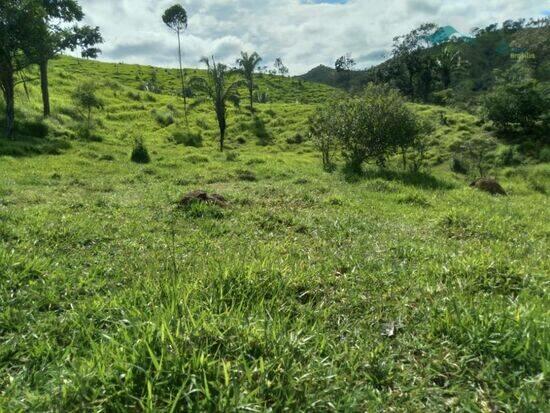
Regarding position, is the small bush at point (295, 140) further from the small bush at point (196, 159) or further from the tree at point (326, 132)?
the small bush at point (196, 159)

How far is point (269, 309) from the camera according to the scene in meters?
3.99

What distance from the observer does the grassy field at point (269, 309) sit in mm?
2820

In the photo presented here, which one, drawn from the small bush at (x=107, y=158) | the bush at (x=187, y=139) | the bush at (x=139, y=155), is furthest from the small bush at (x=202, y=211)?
the bush at (x=187, y=139)

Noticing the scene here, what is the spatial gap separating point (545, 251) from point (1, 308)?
7921 millimetres

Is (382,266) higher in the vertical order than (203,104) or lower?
lower

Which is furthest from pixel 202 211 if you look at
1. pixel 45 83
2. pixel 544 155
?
pixel 544 155

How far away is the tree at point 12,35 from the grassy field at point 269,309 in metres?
15.3

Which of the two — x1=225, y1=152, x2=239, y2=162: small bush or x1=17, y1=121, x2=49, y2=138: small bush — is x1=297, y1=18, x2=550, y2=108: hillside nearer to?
x1=225, y1=152, x2=239, y2=162: small bush

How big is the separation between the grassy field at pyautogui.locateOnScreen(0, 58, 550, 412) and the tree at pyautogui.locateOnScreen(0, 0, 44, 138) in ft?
50.2

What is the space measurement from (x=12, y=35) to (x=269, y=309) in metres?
25.5

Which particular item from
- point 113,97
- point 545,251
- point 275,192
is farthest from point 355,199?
point 113,97

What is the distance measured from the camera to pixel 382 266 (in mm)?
5891

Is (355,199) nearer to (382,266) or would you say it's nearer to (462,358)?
(382,266)

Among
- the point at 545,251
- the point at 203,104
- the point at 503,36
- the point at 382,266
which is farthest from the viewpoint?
the point at 503,36
